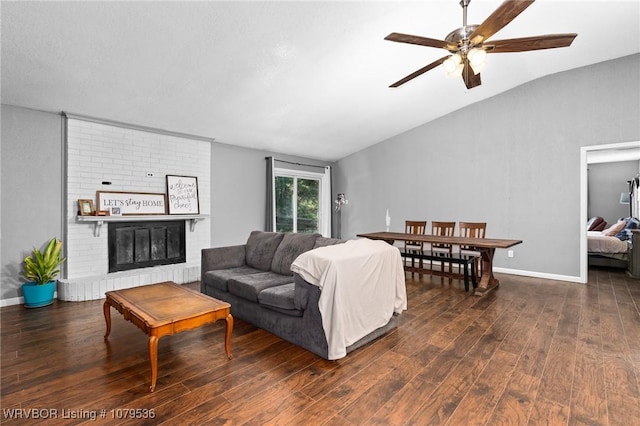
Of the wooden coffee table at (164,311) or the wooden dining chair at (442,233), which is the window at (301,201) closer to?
the wooden dining chair at (442,233)

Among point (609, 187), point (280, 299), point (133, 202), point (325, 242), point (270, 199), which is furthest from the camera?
point (609, 187)

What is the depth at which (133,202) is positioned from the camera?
447 cm

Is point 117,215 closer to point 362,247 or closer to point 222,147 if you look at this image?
point 222,147

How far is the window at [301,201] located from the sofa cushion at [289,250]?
8.79 feet

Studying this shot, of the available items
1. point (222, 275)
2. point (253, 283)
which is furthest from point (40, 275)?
point (253, 283)

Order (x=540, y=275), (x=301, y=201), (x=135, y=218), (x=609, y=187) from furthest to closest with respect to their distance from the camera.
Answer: (x=609, y=187)
(x=301, y=201)
(x=540, y=275)
(x=135, y=218)

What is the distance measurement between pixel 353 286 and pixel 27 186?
4.15 m

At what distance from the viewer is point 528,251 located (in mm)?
5090

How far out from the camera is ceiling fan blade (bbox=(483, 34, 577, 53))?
2367mm

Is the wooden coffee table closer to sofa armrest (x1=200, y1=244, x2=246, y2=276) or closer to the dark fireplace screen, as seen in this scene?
sofa armrest (x1=200, y1=244, x2=246, y2=276)

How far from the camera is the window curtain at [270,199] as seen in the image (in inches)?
242

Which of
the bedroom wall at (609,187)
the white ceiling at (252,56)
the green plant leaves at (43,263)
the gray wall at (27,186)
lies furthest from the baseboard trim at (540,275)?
the gray wall at (27,186)

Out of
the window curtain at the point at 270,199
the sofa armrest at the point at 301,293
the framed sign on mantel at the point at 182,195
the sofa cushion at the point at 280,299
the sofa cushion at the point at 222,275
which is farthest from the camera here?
the window curtain at the point at 270,199

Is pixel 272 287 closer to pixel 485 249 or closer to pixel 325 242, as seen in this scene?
pixel 325 242
